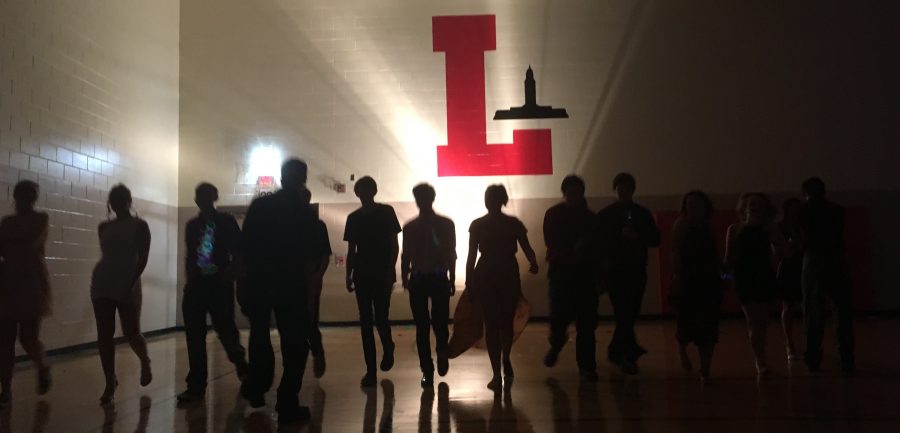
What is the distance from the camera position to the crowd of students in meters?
3.72

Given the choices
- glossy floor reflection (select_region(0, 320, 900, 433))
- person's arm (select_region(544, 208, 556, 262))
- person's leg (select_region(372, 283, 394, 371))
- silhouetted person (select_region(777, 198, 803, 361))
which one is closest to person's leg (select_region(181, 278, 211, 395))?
glossy floor reflection (select_region(0, 320, 900, 433))

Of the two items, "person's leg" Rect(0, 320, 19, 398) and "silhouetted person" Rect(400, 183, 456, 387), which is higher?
"silhouetted person" Rect(400, 183, 456, 387)

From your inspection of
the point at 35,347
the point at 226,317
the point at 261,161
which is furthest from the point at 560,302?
the point at 261,161

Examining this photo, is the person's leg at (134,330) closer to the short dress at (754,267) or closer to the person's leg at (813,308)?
the short dress at (754,267)

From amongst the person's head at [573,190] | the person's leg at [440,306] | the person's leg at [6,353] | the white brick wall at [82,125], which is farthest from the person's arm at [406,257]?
the white brick wall at [82,125]

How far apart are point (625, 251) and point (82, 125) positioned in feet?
17.4

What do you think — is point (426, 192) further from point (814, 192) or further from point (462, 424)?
point (814, 192)

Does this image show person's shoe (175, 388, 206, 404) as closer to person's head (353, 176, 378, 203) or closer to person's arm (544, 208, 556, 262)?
person's head (353, 176, 378, 203)

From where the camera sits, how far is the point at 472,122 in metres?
8.90

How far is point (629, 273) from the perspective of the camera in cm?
423

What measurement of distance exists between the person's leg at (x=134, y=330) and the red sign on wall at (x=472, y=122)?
210 inches

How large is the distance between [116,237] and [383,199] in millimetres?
5315

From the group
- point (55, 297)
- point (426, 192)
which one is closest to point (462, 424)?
point (426, 192)

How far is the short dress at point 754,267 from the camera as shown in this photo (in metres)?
4.02
